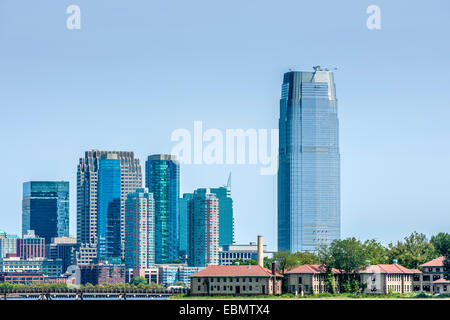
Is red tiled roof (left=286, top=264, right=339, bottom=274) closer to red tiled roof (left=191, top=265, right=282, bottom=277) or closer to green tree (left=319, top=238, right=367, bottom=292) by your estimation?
green tree (left=319, top=238, right=367, bottom=292)

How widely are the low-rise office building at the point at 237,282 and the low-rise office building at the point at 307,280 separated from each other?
2.05m

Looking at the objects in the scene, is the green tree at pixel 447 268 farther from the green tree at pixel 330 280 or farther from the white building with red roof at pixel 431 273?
the green tree at pixel 330 280

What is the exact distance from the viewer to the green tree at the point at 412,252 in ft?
569

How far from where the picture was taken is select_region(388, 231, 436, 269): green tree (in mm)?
173375

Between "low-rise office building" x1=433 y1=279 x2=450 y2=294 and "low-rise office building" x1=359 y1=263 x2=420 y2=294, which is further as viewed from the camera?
"low-rise office building" x1=433 y1=279 x2=450 y2=294

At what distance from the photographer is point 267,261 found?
590 feet

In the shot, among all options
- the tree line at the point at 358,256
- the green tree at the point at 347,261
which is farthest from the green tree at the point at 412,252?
the green tree at the point at 347,261

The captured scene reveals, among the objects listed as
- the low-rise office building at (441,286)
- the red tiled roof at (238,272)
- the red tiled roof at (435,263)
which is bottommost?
the low-rise office building at (441,286)

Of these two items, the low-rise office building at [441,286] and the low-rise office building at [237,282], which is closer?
the low-rise office building at [237,282]

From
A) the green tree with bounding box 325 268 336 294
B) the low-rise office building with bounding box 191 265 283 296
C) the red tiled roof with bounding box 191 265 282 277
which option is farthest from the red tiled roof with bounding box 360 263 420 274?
the red tiled roof with bounding box 191 265 282 277

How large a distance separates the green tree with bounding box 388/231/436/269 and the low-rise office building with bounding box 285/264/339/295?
2695 centimetres

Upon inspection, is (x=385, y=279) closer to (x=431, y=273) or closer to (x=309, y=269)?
(x=309, y=269)
